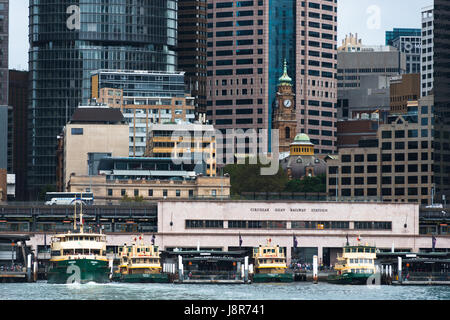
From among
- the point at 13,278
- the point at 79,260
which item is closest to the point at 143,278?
the point at 79,260

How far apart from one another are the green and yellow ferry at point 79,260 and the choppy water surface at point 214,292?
1647 mm

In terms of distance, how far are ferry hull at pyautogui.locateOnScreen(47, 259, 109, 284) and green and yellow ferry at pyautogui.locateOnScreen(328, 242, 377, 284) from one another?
33.7 meters

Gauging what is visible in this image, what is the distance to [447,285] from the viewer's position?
192 meters

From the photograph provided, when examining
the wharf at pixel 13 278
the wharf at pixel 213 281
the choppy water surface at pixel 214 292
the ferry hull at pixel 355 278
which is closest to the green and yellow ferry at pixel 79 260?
Answer: the choppy water surface at pixel 214 292

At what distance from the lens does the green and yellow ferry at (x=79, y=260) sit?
179 metres

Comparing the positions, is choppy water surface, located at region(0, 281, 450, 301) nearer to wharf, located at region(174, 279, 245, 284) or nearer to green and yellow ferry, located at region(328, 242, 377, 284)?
green and yellow ferry, located at region(328, 242, 377, 284)

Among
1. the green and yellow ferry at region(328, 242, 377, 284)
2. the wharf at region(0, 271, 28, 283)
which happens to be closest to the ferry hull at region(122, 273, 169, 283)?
the wharf at region(0, 271, 28, 283)

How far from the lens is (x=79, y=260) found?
180 m

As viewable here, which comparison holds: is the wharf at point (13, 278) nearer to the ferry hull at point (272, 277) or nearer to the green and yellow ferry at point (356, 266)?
the ferry hull at point (272, 277)

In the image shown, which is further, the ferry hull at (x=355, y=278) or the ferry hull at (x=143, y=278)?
the ferry hull at (x=143, y=278)

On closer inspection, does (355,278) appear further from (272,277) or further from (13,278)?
(13,278)

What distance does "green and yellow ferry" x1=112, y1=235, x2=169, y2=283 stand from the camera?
622 feet

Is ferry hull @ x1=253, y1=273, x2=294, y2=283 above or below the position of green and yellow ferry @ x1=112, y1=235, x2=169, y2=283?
below
